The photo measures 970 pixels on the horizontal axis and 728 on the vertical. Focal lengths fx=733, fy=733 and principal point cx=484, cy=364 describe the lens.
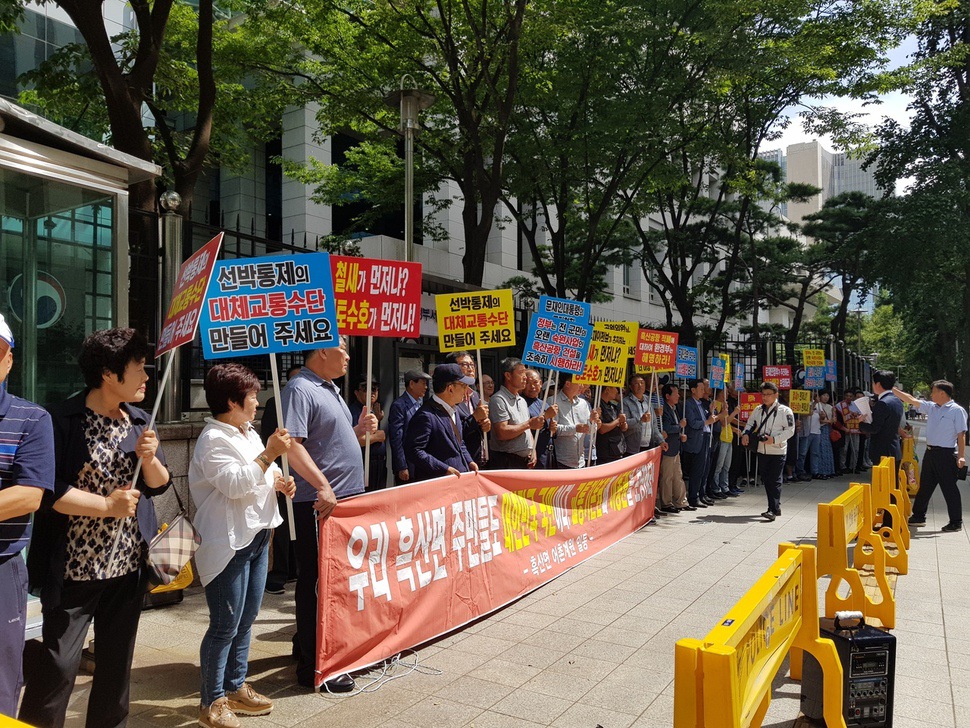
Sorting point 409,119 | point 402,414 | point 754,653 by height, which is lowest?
point 754,653

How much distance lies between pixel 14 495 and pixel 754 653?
279cm

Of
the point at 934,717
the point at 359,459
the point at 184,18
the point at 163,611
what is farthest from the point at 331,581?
the point at 184,18

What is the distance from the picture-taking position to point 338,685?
438 centimetres

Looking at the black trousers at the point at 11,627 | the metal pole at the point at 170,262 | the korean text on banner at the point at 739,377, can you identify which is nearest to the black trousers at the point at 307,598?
the black trousers at the point at 11,627

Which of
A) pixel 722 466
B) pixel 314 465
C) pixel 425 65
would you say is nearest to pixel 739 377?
pixel 722 466

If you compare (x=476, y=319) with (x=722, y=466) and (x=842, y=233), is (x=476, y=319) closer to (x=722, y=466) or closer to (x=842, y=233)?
(x=722, y=466)

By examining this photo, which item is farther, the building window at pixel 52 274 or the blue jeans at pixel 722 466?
the blue jeans at pixel 722 466

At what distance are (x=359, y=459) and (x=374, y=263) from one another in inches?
76.0

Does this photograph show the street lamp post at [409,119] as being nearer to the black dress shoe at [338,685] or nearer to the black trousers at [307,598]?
the black trousers at [307,598]

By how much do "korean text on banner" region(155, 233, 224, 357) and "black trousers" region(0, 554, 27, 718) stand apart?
1317 mm

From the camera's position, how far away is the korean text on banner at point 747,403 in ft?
46.1

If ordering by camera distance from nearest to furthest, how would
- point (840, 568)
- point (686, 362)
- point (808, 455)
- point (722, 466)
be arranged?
point (840, 568) < point (722, 466) < point (686, 362) < point (808, 455)

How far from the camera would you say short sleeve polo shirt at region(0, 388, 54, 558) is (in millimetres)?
2586

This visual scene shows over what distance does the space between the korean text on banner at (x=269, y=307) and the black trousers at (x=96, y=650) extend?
148 cm
